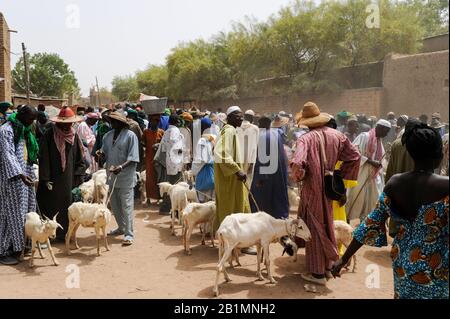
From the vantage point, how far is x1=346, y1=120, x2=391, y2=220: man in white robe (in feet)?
22.2

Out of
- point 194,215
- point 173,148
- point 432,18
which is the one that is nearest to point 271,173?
point 194,215

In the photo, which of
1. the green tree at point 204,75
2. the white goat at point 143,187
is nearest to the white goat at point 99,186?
the white goat at point 143,187

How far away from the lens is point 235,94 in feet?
100

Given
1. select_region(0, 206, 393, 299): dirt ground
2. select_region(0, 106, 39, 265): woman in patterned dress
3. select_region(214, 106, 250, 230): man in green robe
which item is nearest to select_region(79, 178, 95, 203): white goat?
select_region(0, 206, 393, 299): dirt ground

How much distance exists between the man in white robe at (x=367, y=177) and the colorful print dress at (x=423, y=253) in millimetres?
4293

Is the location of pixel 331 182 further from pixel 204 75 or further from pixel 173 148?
pixel 204 75

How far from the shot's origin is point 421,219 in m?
2.43

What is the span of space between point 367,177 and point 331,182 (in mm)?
2539

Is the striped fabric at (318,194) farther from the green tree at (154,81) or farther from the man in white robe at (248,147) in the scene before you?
the green tree at (154,81)

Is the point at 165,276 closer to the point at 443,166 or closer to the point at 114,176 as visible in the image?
the point at 114,176

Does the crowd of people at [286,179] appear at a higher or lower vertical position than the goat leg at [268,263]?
higher

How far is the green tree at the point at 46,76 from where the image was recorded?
149ft

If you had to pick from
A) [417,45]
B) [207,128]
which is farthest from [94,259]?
[417,45]

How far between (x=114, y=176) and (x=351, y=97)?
17673 millimetres
